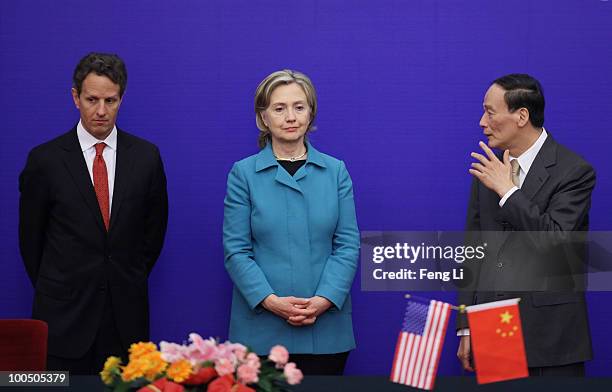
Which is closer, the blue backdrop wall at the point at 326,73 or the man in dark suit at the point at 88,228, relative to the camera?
the man in dark suit at the point at 88,228

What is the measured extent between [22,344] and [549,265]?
69.9 inches

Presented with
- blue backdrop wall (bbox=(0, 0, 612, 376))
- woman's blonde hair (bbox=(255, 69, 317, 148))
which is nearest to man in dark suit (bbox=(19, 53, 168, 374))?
woman's blonde hair (bbox=(255, 69, 317, 148))

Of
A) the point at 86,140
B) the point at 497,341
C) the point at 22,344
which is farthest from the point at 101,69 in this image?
the point at 497,341

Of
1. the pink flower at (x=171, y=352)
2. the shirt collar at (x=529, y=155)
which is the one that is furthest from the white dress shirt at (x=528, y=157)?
the pink flower at (x=171, y=352)

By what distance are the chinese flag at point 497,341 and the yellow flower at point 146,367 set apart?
2.54ft

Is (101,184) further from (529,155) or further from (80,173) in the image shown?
(529,155)

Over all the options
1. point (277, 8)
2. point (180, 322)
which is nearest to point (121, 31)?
point (277, 8)

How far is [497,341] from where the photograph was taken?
2389mm

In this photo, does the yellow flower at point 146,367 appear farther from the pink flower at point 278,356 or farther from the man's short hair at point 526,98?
the man's short hair at point 526,98

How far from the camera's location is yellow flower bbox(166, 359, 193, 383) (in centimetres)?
Answer: 211

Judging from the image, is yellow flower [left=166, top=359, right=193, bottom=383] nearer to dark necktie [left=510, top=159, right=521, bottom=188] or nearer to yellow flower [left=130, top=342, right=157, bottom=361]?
yellow flower [left=130, top=342, right=157, bottom=361]

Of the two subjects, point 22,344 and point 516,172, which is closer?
point 22,344

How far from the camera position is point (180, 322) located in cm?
450

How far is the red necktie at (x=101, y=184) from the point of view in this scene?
11.8ft
